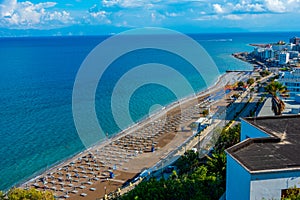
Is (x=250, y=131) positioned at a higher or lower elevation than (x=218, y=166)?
higher

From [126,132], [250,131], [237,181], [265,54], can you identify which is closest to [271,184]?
[237,181]

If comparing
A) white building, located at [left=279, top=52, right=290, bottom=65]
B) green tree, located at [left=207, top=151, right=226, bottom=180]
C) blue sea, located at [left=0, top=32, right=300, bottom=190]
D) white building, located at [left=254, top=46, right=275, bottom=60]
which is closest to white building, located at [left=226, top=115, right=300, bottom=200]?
green tree, located at [left=207, top=151, right=226, bottom=180]

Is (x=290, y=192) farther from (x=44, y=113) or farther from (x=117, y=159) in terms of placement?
(x=44, y=113)

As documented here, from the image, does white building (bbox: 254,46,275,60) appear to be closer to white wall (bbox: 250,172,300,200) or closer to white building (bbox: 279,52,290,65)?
white building (bbox: 279,52,290,65)

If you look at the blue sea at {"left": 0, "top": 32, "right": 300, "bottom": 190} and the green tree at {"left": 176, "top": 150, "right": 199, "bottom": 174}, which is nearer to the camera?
the green tree at {"left": 176, "top": 150, "right": 199, "bottom": 174}

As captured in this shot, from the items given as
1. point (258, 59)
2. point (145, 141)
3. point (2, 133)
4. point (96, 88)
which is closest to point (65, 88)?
point (96, 88)

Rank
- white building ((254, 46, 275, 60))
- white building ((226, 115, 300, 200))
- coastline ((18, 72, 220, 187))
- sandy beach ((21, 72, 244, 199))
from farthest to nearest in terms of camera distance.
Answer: white building ((254, 46, 275, 60))
coastline ((18, 72, 220, 187))
sandy beach ((21, 72, 244, 199))
white building ((226, 115, 300, 200))

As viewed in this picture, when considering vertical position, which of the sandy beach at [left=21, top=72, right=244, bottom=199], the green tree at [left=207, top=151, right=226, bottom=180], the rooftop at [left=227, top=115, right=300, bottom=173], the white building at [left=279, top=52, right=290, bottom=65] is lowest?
the sandy beach at [left=21, top=72, right=244, bottom=199]

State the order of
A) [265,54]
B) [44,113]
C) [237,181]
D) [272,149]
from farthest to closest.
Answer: [265,54] < [44,113] < [272,149] < [237,181]

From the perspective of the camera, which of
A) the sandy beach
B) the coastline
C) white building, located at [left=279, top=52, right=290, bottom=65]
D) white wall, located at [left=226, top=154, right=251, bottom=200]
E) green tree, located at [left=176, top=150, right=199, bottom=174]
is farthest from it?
white building, located at [left=279, top=52, right=290, bottom=65]
